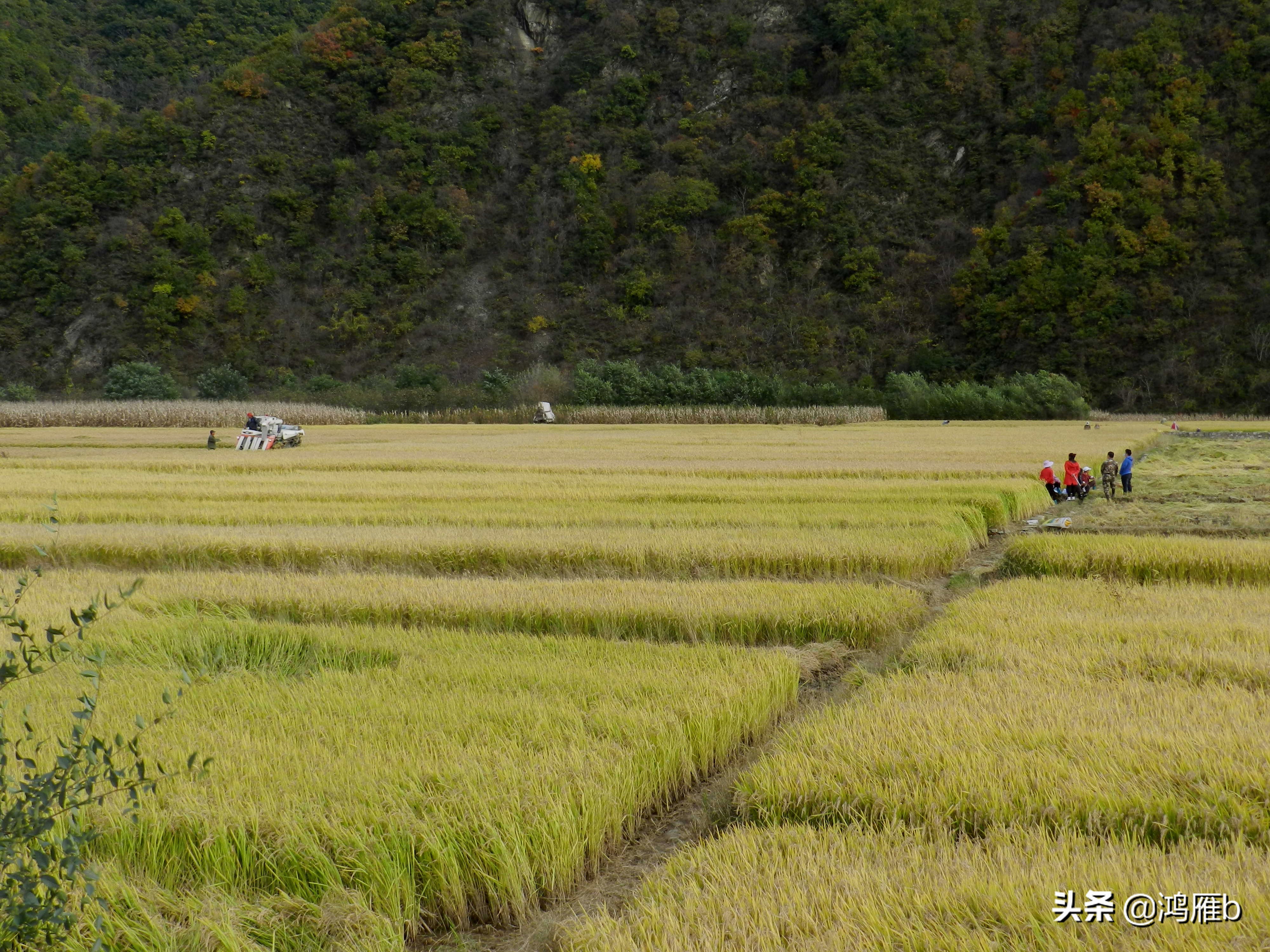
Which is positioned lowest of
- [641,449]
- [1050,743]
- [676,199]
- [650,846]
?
[650,846]

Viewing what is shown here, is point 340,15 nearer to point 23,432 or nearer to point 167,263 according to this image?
point 167,263

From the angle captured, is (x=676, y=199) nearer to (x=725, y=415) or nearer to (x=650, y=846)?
(x=725, y=415)

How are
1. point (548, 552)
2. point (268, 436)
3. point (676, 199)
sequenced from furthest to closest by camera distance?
point (676, 199) < point (268, 436) < point (548, 552)

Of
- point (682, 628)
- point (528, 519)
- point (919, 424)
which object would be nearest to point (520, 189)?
point (919, 424)

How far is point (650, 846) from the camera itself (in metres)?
4.53

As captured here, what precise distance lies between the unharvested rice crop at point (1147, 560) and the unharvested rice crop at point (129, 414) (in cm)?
4611

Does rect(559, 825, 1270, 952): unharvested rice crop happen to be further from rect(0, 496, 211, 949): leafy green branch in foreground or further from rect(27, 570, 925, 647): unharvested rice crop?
rect(27, 570, 925, 647): unharvested rice crop

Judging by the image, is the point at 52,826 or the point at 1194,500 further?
the point at 1194,500

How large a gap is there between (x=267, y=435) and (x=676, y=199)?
4854cm

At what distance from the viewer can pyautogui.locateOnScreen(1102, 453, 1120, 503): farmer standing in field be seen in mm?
17688

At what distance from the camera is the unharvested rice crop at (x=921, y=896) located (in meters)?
3.13

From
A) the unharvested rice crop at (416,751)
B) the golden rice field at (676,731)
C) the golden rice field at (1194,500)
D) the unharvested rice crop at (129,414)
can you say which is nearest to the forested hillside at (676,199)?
the unharvested rice crop at (129,414)

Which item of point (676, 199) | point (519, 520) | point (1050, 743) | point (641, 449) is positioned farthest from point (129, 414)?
point (1050, 743)

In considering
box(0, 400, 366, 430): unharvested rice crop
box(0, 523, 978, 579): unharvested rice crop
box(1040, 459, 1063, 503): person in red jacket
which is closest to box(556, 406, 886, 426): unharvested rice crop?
box(0, 400, 366, 430): unharvested rice crop
